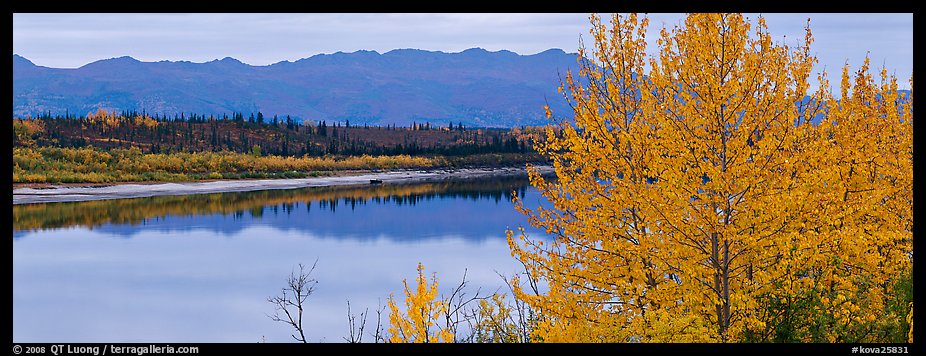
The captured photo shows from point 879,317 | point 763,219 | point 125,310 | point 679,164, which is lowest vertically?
point 125,310

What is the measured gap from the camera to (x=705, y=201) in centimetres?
972

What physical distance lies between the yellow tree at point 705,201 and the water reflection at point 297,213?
27348 millimetres

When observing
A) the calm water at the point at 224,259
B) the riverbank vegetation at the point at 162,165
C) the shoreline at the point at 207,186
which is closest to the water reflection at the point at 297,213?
the calm water at the point at 224,259

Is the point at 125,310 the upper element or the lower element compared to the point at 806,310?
lower

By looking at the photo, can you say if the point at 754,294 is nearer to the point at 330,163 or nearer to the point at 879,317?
the point at 879,317

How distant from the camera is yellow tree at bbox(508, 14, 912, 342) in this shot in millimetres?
9625

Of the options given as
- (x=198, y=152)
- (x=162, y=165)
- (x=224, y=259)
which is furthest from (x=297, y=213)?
(x=198, y=152)

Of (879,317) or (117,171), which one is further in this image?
(117,171)

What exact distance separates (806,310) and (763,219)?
108 cm

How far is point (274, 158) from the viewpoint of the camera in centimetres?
8156

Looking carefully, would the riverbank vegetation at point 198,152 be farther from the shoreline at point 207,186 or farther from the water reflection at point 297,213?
the water reflection at point 297,213

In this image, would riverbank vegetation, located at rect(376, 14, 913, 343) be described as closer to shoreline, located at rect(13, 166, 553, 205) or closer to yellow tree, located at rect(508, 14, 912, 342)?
yellow tree, located at rect(508, 14, 912, 342)

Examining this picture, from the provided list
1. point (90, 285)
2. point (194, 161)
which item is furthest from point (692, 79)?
point (194, 161)

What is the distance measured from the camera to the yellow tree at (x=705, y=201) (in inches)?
379
